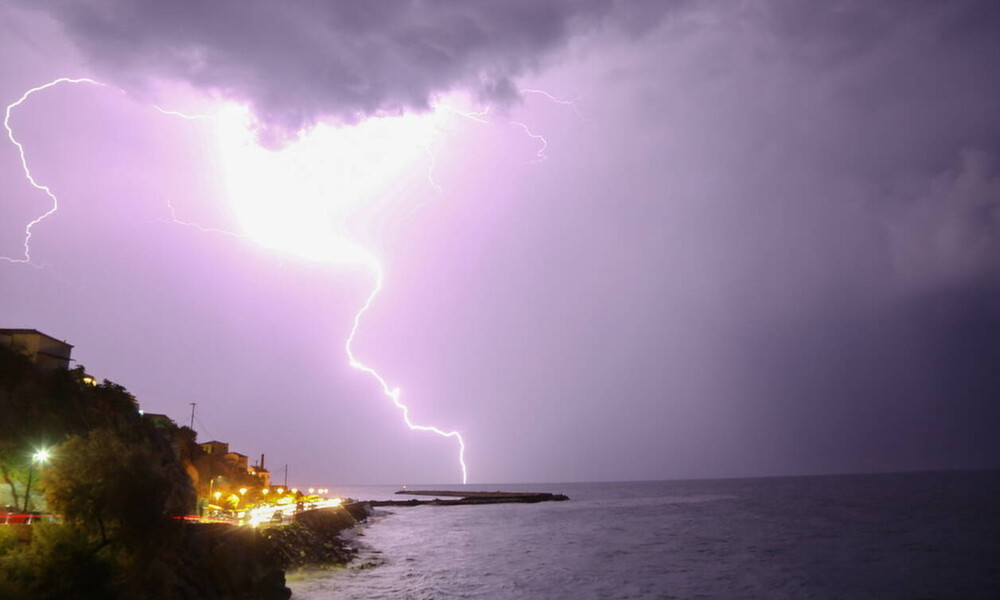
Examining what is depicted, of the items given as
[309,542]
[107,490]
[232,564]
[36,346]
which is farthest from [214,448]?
[107,490]

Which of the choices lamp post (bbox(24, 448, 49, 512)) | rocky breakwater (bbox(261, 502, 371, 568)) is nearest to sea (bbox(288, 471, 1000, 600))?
rocky breakwater (bbox(261, 502, 371, 568))

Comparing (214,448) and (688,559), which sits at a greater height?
(214,448)

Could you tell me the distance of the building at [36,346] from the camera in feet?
148

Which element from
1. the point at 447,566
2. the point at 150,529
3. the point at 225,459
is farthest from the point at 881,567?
the point at 225,459

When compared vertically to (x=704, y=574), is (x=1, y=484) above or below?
above

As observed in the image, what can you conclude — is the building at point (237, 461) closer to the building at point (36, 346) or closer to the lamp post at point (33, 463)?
the building at point (36, 346)

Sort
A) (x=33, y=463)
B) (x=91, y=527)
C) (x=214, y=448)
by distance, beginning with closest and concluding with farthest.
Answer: (x=91, y=527)
(x=33, y=463)
(x=214, y=448)

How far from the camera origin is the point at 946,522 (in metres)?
66.1

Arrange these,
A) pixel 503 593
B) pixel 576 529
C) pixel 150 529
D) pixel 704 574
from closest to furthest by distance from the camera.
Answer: pixel 150 529, pixel 503 593, pixel 704 574, pixel 576 529

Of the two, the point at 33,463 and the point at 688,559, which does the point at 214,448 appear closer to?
the point at 33,463

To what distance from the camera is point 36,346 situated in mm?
45906

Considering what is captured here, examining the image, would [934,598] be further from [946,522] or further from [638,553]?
[946,522]

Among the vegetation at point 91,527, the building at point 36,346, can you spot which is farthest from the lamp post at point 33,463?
the building at point 36,346

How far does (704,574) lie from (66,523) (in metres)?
35.1
